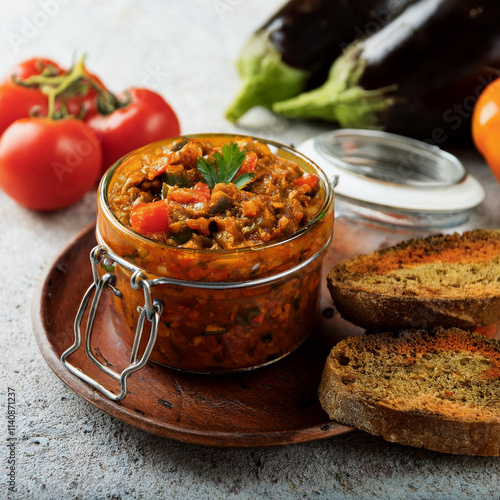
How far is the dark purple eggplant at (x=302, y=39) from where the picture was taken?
184 inches

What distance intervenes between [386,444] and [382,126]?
2.69 meters

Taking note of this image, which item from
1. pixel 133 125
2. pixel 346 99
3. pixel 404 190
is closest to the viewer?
pixel 404 190

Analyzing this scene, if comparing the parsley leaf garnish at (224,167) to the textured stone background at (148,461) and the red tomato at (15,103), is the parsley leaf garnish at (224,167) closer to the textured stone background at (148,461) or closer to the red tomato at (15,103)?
the textured stone background at (148,461)

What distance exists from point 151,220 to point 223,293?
1.24 ft

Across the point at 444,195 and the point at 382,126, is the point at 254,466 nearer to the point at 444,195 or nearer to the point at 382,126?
the point at 444,195

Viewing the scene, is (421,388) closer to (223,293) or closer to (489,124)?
(223,293)

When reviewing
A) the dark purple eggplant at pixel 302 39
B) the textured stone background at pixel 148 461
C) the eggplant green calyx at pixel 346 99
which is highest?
the dark purple eggplant at pixel 302 39

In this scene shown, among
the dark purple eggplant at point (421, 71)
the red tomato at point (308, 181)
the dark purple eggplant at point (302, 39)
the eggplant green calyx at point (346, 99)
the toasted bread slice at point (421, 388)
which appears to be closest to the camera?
the toasted bread slice at point (421, 388)

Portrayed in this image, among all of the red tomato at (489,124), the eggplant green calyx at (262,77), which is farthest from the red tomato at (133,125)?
the red tomato at (489,124)

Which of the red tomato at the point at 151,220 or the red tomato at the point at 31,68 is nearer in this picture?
the red tomato at the point at 151,220

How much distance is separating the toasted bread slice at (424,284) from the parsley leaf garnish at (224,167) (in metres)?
0.63

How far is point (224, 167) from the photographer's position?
101 inches

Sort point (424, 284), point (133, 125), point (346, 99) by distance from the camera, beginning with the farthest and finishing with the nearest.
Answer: point (346, 99)
point (133, 125)
point (424, 284)

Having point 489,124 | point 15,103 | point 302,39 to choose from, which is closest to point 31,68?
point 15,103
